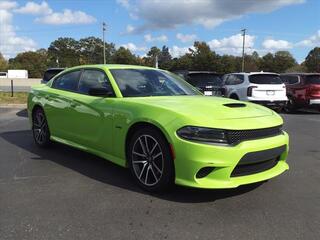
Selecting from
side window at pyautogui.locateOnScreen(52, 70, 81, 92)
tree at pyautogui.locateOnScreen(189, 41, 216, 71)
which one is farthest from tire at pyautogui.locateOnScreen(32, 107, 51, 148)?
tree at pyautogui.locateOnScreen(189, 41, 216, 71)

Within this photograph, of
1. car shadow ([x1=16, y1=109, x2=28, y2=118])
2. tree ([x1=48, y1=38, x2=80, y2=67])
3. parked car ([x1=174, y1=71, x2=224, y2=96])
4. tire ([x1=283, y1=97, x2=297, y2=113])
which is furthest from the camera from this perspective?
tree ([x1=48, y1=38, x2=80, y2=67])

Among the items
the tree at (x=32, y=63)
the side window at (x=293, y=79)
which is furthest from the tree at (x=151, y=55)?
the side window at (x=293, y=79)

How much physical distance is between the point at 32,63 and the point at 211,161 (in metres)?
119

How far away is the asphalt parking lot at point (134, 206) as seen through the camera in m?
3.96

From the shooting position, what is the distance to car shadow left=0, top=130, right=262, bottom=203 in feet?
16.2

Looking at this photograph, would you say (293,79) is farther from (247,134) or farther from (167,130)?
(167,130)

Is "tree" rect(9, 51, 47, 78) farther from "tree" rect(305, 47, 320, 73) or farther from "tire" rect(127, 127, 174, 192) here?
"tire" rect(127, 127, 174, 192)

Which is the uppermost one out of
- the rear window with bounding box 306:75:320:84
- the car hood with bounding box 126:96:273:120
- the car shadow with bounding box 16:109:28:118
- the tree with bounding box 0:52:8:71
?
the tree with bounding box 0:52:8:71

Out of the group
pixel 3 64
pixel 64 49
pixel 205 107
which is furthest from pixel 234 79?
pixel 64 49

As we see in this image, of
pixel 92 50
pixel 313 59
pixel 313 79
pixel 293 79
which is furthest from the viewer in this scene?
pixel 92 50

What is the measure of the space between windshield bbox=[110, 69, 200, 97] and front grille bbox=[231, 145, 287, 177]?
171 cm

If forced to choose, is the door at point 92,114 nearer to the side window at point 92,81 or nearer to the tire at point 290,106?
the side window at point 92,81

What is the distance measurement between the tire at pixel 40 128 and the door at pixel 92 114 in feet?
3.73

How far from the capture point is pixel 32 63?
11738 cm
